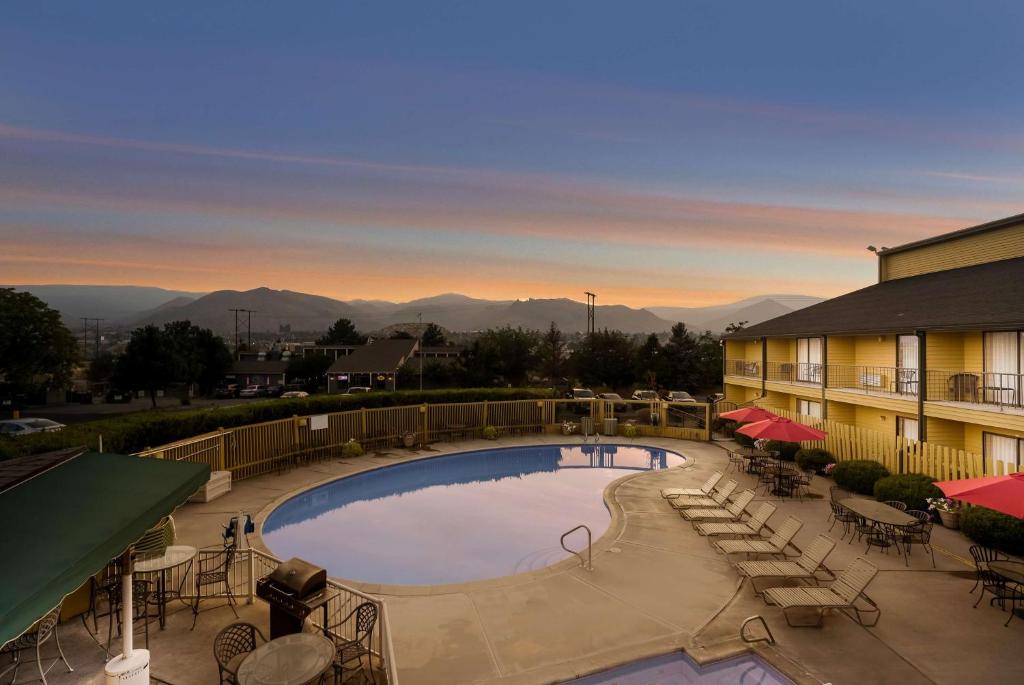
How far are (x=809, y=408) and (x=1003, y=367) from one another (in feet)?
29.5

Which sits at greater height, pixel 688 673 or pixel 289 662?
→ pixel 289 662

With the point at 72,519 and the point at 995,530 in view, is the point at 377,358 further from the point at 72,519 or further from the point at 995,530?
the point at 72,519

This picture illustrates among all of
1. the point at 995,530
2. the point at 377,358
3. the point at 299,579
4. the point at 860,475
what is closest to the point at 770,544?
the point at 995,530

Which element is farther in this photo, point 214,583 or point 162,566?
point 214,583

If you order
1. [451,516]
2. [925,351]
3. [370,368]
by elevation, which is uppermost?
[925,351]

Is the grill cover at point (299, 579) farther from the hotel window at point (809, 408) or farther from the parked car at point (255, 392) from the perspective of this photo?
the parked car at point (255, 392)

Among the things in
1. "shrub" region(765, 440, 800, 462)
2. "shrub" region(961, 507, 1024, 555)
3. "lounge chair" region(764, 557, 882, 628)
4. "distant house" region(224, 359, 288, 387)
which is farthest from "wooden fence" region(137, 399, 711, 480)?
"distant house" region(224, 359, 288, 387)

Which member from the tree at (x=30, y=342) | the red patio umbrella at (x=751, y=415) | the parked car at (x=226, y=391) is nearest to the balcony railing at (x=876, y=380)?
the red patio umbrella at (x=751, y=415)

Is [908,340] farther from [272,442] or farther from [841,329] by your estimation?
[272,442]

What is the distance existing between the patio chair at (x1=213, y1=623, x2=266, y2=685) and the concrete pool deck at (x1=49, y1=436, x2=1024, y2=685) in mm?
397

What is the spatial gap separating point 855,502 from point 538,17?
830 inches

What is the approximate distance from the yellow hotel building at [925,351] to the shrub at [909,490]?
1.40 m

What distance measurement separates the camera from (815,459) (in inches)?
707

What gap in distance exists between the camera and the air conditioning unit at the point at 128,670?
4.92 meters
